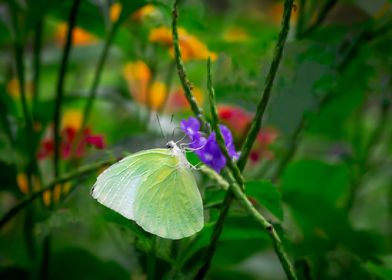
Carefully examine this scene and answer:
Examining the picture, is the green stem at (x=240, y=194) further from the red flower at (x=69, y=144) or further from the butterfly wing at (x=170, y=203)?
the red flower at (x=69, y=144)

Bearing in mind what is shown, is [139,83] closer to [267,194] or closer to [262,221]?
[267,194]

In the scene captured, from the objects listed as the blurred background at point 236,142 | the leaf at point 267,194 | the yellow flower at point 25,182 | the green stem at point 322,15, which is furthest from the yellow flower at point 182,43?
the leaf at point 267,194

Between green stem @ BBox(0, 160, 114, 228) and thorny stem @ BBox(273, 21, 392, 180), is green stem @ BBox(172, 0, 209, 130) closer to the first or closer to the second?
green stem @ BBox(0, 160, 114, 228)

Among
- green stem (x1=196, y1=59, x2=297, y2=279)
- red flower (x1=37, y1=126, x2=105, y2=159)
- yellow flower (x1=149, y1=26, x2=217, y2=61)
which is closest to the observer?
green stem (x1=196, y1=59, x2=297, y2=279)

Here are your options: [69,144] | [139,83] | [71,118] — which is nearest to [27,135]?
[69,144]

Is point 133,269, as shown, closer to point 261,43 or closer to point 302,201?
point 302,201

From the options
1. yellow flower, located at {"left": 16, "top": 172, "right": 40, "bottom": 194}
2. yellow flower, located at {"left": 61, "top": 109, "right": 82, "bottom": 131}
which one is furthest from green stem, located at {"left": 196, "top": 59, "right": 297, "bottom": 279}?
yellow flower, located at {"left": 61, "top": 109, "right": 82, "bottom": 131}

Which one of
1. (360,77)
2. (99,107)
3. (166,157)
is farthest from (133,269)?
(99,107)
